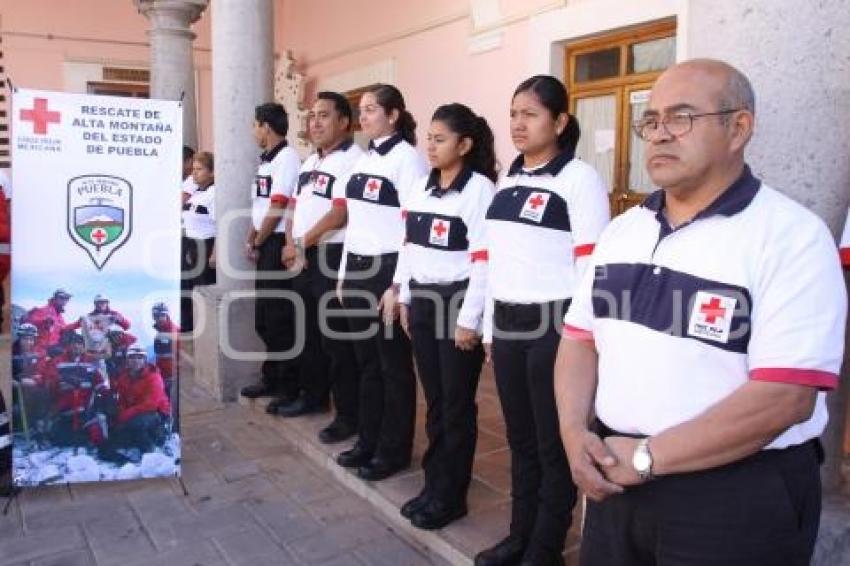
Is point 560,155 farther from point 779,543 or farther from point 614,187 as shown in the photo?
point 614,187

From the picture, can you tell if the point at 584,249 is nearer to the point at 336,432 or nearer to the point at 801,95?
the point at 801,95

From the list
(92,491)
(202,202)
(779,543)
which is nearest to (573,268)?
(779,543)

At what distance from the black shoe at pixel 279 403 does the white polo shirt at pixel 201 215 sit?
9.00 ft

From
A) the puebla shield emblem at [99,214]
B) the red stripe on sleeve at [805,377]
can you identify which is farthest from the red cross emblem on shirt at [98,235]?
the red stripe on sleeve at [805,377]

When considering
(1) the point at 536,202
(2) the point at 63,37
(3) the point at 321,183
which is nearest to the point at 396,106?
(3) the point at 321,183

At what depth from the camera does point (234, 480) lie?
402 cm

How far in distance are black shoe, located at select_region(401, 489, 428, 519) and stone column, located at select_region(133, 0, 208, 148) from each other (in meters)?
5.67

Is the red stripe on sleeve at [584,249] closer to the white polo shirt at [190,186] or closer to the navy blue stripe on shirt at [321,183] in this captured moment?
the navy blue stripe on shirt at [321,183]

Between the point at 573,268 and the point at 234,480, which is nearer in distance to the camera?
the point at 573,268

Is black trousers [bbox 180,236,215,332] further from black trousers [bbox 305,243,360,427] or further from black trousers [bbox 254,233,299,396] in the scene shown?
black trousers [bbox 305,243,360,427]

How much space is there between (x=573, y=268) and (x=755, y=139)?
2.38 ft

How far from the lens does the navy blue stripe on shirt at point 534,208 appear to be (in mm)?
2584

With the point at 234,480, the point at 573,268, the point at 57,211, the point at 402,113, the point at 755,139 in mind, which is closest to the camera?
the point at 755,139

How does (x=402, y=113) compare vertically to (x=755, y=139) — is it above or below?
above
